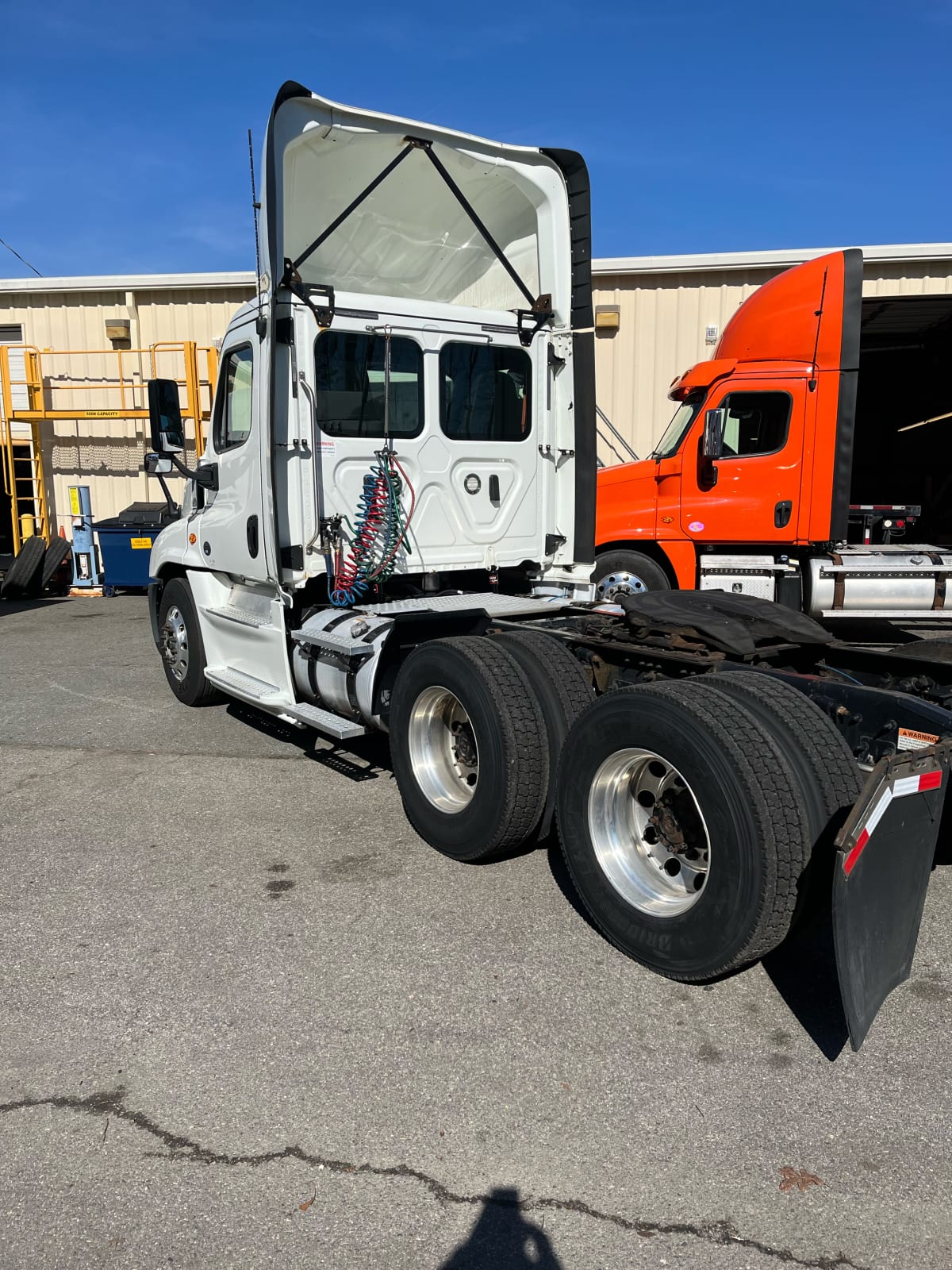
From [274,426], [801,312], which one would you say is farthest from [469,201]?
[801,312]

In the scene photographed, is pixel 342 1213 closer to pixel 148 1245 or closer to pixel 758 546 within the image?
pixel 148 1245

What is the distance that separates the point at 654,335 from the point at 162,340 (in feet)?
28.1

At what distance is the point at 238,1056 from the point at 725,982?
1.69 meters

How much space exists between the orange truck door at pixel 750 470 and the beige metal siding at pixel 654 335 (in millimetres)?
5371

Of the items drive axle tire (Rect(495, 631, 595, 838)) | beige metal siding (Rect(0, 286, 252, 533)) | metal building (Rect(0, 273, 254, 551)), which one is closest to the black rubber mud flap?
drive axle tire (Rect(495, 631, 595, 838))

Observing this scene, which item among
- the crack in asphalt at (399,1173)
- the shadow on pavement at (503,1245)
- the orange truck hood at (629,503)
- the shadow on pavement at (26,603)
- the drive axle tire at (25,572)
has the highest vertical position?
the orange truck hood at (629,503)

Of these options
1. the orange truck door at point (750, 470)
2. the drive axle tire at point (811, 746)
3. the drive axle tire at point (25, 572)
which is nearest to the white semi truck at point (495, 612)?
the drive axle tire at point (811, 746)

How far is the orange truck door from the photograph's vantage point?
918 cm

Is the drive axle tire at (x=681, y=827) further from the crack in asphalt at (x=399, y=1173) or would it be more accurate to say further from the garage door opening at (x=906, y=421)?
the garage door opening at (x=906, y=421)

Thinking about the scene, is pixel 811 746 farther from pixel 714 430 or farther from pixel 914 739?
pixel 714 430

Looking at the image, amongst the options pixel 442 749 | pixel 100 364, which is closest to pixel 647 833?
pixel 442 749

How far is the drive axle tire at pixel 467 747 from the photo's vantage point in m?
3.96

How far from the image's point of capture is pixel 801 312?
9141mm

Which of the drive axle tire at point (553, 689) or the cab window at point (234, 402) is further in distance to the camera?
the cab window at point (234, 402)
